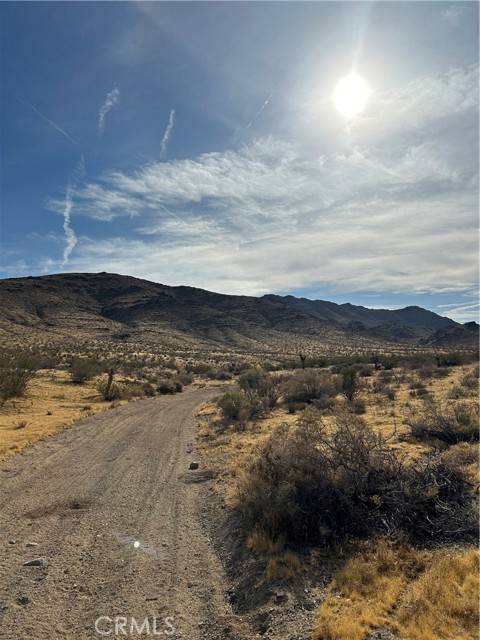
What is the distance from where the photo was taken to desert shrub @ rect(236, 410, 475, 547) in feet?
21.7

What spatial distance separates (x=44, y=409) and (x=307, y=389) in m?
14.8

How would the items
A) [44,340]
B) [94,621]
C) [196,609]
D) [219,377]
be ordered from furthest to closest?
1. [44,340]
2. [219,377]
3. [196,609]
4. [94,621]

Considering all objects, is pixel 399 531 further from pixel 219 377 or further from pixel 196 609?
pixel 219 377

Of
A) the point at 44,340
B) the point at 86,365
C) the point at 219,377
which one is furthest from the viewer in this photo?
the point at 44,340

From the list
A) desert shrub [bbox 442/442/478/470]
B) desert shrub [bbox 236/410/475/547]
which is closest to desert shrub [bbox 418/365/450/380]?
desert shrub [bbox 442/442/478/470]

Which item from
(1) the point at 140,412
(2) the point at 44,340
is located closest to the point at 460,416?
(1) the point at 140,412

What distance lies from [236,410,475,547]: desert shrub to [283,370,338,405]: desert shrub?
48.9 ft

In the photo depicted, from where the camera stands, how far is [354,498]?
7031 mm


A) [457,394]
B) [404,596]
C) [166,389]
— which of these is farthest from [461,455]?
[166,389]

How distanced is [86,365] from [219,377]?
13.5 m

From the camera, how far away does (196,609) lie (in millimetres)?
5078

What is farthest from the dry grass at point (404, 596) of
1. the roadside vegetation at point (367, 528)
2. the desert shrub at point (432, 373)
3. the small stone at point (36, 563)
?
the desert shrub at point (432, 373)

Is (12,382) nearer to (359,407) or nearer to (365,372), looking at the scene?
(359,407)

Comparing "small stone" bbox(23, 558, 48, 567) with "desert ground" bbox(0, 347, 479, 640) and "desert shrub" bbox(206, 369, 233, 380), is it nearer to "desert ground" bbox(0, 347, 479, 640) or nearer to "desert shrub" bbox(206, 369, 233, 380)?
"desert ground" bbox(0, 347, 479, 640)
